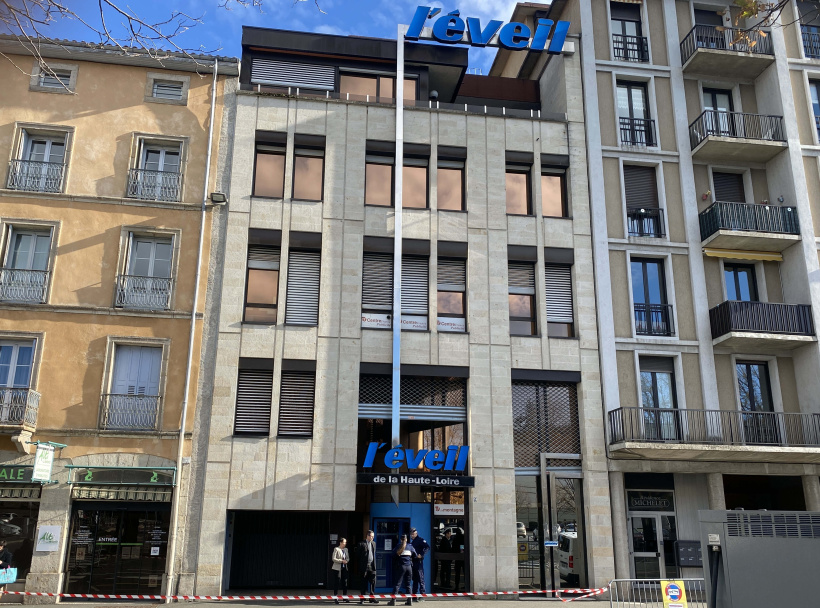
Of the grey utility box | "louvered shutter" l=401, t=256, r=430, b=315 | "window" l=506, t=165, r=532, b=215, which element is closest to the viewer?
Result: the grey utility box

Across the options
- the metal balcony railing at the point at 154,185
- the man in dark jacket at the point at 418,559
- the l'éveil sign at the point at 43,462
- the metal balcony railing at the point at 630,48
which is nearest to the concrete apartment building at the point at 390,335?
the man in dark jacket at the point at 418,559

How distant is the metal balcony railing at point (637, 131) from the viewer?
80.5ft

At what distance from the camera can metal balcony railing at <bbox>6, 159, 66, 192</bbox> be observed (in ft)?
69.4

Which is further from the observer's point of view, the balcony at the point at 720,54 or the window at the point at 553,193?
the balcony at the point at 720,54

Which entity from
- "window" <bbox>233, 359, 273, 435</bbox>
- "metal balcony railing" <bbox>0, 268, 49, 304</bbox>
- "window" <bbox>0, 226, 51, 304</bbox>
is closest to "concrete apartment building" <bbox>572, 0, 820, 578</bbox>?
"window" <bbox>233, 359, 273, 435</bbox>

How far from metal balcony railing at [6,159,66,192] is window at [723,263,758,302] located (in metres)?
21.2

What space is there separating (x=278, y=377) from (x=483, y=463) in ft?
21.1

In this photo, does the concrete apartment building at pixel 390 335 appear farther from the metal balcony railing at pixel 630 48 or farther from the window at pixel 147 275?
the metal balcony railing at pixel 630 48

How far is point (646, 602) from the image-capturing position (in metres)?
15.6

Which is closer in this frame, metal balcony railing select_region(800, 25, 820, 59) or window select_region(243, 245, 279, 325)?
window select_region(243, 245, 279, 325)

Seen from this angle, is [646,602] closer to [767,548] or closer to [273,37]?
[767,548]

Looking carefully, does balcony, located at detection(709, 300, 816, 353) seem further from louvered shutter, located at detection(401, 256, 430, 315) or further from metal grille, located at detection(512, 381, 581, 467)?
louvered shutter, located at detection(401, 256, 430, 315)

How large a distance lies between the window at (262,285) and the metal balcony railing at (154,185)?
2.84m

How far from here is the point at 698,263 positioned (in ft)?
76.4
